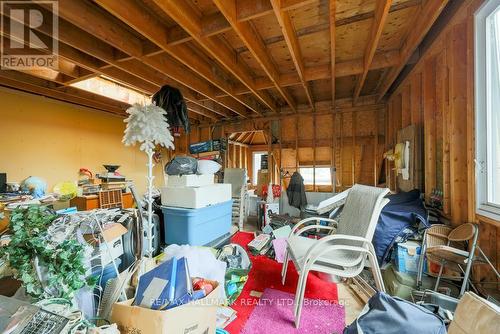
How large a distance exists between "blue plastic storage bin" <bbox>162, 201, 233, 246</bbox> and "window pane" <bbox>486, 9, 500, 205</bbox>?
235cm

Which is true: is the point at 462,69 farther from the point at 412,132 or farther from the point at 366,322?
the point at 366,322

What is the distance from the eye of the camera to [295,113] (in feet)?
15.5

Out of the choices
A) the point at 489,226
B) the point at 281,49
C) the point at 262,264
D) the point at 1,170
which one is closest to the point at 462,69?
the point at 489,226

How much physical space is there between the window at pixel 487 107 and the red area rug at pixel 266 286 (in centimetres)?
140

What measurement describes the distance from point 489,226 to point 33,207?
3132 mm

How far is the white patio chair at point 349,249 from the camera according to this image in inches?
58.1

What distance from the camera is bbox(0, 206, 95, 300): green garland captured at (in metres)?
0.99

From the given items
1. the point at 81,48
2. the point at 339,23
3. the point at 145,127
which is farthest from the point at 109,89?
the point at 339,23

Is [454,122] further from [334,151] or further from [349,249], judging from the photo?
[334,151]

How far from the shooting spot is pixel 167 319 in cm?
95

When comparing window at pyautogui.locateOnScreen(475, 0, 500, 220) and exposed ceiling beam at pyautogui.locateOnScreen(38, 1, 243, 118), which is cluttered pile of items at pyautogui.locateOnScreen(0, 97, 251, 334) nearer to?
exposed ceiling beam at pyautogui.locateOnScreen(38, 1, 243, 118)

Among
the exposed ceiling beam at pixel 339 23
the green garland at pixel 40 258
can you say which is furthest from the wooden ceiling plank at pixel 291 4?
the green garland at pixel 40 258

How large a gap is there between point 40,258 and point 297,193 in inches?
145

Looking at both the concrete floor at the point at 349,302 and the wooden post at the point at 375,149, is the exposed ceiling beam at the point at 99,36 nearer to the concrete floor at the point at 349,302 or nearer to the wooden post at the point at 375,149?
the concrete floor at the point at 349,302
